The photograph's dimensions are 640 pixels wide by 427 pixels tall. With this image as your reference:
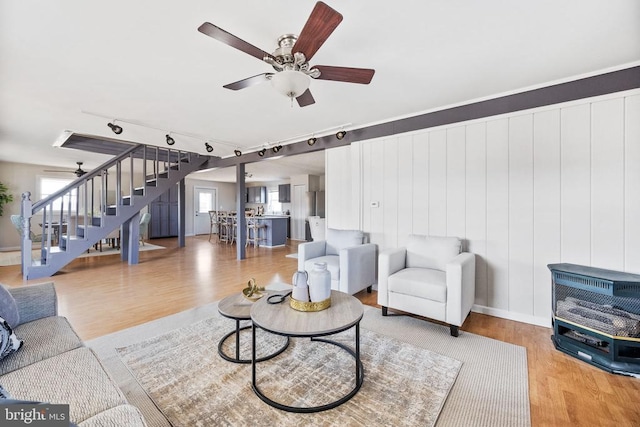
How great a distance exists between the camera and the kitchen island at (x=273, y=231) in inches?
302

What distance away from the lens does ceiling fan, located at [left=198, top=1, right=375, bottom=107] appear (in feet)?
4.87

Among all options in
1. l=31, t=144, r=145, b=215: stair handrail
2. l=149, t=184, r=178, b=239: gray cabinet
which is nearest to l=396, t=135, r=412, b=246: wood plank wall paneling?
l=31, t=144, r=145, b=215: stair handrail

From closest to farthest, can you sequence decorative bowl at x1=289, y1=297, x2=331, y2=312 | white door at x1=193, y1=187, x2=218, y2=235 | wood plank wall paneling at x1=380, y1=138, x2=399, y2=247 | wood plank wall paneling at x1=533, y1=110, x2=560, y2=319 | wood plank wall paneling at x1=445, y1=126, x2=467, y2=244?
decorative bowl at x1=289, y1=297, x2=331, y2=312 < wood plank wall paneling at x1=533, y1=110, x2=560, y2=319 < wood plank wall paneling at x1=445, y1=126, x2=467, y2=244 < wood plank wall paneling at x1=380, y1=138, x2=399, y2=247 < white door at x1=193, y1=187, x2=218, y2=235

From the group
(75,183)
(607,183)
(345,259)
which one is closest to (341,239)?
(345,259)

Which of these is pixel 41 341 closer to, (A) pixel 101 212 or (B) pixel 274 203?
(A) pixel 101 212

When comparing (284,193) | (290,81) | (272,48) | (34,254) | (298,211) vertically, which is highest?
(272,48)

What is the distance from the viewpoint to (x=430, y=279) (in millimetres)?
2555

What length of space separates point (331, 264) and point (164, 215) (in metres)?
8.16

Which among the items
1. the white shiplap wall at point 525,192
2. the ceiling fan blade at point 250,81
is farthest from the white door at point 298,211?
the ceiling fan blade at point 250,81

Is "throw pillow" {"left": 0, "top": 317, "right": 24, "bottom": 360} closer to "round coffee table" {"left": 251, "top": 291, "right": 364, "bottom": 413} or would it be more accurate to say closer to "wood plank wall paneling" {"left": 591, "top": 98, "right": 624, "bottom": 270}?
"round coffee table" {"left": 251, "top": 291, "right": 364, "bottom": 413}

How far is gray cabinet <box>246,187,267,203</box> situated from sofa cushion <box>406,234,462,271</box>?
326 inches

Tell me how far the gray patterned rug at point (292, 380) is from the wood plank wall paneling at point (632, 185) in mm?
1767

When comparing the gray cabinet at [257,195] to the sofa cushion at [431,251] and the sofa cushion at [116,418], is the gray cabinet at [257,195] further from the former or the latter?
the sofa cushion at [116,418]

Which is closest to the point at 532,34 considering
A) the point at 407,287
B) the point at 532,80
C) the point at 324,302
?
the point at 532,80
